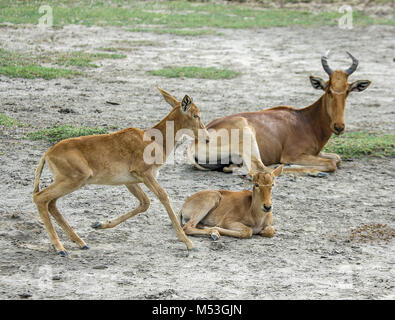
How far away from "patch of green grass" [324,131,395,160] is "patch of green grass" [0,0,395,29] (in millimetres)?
9432

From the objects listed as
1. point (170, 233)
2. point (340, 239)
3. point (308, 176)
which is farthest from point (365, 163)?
point (170, 233)

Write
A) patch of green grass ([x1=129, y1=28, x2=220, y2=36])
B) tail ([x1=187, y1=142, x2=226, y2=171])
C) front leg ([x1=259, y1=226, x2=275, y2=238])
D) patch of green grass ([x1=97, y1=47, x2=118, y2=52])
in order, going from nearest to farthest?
front leg ([x1=259, y1=226, x2=275, y2=238]), tail ([x1=187, y1=142, x2=226, y2=171]), patch of green grass ([x1=97, y1=47, x2=118, y2=52]), patch of green grass ([x1=129, y1=28, x2=220, y2=36])

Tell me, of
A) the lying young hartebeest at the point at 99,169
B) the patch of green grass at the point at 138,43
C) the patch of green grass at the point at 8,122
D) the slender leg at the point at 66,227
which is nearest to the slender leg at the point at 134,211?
the lying young hartebeest at the point at 99,169

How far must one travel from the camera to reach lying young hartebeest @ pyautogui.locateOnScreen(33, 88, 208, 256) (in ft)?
21.6

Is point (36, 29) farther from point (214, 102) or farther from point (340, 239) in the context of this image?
point (340, 239)

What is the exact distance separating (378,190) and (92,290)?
15.0ft

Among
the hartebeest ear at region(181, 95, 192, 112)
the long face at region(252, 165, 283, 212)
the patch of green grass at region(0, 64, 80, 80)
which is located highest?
the hartebeest ear at region(181, 95, 192, 112)

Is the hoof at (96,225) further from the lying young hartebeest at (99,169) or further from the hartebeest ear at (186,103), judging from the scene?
the hartebeest ear at (186,103)

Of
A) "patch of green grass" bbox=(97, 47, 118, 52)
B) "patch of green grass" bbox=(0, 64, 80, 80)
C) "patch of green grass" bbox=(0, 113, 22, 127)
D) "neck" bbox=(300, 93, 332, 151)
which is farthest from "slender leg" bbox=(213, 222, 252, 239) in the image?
"patch of green grass" bbox=(97, 47, 118, 52)

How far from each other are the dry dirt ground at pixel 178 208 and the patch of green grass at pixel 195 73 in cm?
21

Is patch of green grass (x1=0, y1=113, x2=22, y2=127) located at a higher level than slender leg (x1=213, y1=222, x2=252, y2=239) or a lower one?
higher

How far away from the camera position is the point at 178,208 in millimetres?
8078

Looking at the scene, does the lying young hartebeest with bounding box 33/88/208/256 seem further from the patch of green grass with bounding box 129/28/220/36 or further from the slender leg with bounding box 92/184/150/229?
the patch of green grass with bounding box 129/28/220/36

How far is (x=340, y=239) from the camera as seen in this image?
24.3 feet
